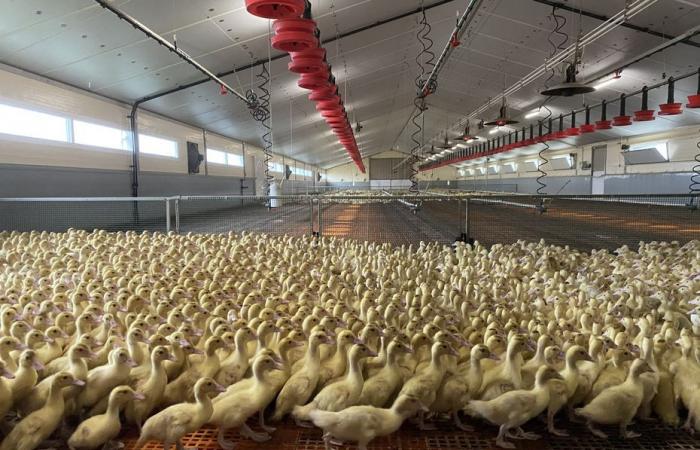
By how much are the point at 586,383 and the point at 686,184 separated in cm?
1675

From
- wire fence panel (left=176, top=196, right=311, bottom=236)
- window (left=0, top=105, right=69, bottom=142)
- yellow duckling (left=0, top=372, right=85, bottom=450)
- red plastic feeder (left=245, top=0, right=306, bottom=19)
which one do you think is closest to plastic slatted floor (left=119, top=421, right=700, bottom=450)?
yellow duckling (left=0, top=372, right=85, bottom=450)

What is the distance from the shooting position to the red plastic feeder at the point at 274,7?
7.68 ft

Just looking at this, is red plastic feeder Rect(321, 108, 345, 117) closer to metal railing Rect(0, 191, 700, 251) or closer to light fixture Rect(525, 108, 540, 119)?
metal railing Rect(0, 191, 700, 251)

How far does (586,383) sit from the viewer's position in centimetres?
263

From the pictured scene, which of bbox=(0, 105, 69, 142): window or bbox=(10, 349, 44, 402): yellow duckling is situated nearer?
bbox=(10, 349, 44, 402): yellow duckling

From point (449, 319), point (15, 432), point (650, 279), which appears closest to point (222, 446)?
point (15, 432)

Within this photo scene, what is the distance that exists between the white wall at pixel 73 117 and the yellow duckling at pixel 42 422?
25.3 feet

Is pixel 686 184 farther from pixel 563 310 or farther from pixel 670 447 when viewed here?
pixel 670 447

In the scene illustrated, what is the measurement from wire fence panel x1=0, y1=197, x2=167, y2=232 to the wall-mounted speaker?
3637mm

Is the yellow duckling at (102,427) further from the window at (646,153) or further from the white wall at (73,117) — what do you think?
the window at (646,153)

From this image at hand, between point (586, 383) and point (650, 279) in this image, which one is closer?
point (586, 383)

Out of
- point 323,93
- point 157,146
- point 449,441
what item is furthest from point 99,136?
point 449,441

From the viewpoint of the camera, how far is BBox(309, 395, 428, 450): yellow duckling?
219cm

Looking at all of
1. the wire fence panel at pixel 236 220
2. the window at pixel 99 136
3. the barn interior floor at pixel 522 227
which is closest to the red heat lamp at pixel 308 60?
the wire fence panel at pixel 236 220
